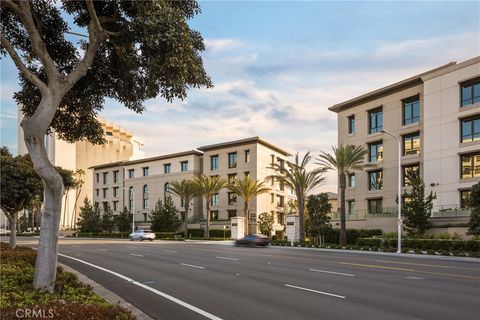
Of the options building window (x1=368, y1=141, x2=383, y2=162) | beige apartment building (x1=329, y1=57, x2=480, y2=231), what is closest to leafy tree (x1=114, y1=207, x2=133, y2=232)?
beige apartment building (x1=329, y1=57, x2=480, y2=231)

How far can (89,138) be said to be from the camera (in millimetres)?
13969

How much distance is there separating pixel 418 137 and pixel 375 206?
8.65 meters

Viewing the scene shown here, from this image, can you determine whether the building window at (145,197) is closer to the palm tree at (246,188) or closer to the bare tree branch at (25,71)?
the palm tree at (246,188)

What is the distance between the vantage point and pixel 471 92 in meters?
42.6

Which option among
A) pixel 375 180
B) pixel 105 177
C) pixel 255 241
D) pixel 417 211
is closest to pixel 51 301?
pixel 417 211

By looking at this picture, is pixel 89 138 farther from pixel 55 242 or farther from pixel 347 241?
pixel 347 241

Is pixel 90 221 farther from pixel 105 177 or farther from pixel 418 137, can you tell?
pixel 418 137

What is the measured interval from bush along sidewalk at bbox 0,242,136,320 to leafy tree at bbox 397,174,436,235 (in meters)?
31.9

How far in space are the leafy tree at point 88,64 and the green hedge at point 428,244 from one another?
88.2 ft

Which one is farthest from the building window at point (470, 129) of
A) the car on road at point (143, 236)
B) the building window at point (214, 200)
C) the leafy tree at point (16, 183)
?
the building window at point (214, 200)

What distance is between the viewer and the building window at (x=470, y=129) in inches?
1644

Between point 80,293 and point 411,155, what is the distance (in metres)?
43.8

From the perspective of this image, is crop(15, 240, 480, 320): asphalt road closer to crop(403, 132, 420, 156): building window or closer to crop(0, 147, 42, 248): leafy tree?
crop(0, 147, 42, 248): leafy tree

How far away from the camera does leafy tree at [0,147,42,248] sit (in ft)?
81.3
